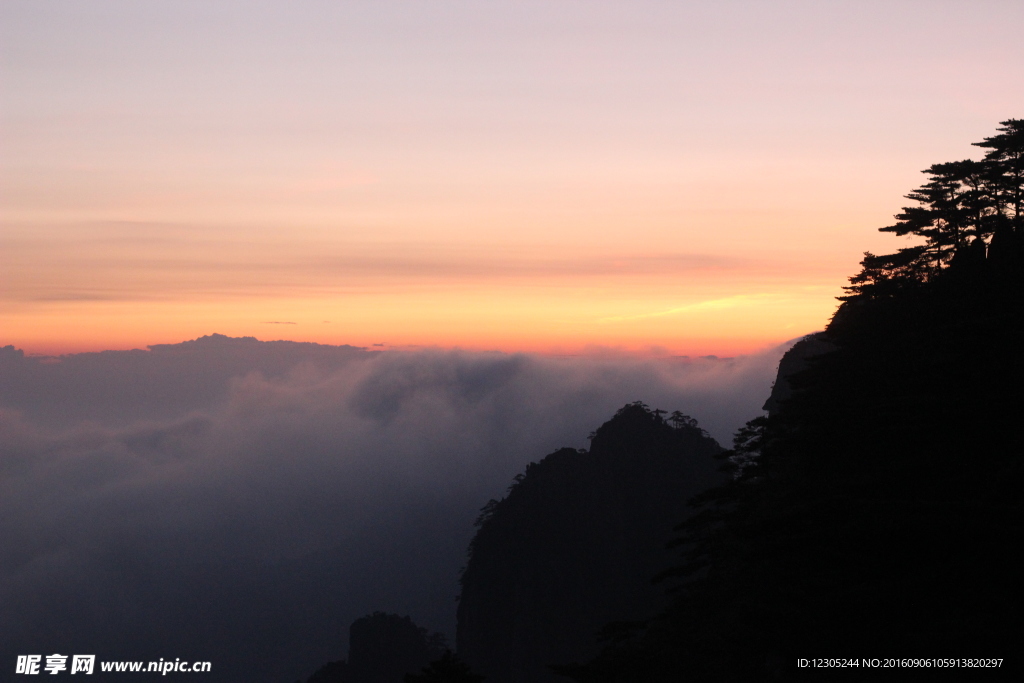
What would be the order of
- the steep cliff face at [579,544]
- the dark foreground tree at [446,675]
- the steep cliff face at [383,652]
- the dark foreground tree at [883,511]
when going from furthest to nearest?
the steep cliff face at [383,652]
the steep cliff face at [579,544]
the dark foreground tree at [446,675]
the dark foreground tree at [883,511]

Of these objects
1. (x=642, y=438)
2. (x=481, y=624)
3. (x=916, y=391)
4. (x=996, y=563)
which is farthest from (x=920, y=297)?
(x=481, y=624)

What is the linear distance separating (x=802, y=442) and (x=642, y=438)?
9102 cm

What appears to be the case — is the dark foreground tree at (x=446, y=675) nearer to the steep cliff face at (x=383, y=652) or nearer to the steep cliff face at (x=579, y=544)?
the steep cliff face at (x=579, y=544)

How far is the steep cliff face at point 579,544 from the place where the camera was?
108375 millimetres

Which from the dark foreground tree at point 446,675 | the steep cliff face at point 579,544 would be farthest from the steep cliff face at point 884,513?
the steep cliff face at point 579,544

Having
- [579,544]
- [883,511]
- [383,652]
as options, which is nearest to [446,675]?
[883,511]

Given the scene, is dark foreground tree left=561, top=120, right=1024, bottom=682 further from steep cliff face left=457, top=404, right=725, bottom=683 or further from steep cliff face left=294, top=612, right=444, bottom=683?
steep cliff face left=294, top=612, right=444, bottom=683

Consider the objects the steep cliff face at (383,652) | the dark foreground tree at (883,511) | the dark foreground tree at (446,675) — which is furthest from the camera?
the steep cliff face at (383,652)

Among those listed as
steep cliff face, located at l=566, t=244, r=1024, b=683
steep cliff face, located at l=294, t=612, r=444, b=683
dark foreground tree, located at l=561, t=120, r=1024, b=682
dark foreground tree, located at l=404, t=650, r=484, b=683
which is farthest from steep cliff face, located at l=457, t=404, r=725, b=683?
steep cliff face, located at l=566, t=244, r=1024, b=683

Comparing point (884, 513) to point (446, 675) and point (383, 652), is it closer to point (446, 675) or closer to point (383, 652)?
point (446, 675)

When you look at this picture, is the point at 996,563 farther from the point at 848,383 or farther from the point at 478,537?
the point at 478,537

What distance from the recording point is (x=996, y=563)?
17797mm

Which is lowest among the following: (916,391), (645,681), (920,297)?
(645,681)

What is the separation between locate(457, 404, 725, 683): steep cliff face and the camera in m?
108
